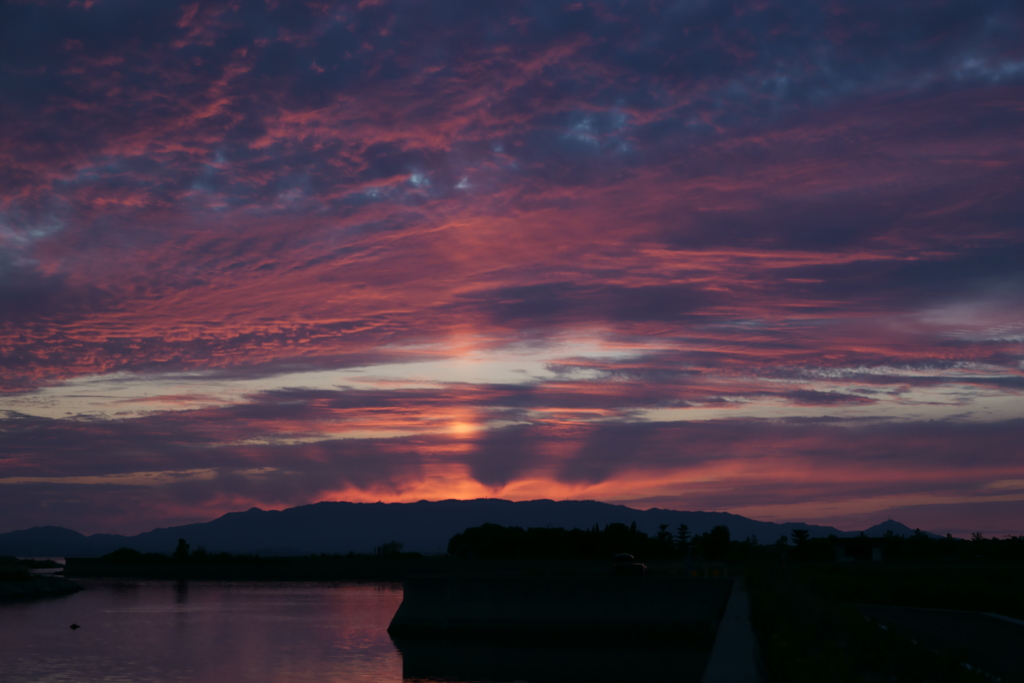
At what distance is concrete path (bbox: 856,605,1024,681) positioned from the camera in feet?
69.7

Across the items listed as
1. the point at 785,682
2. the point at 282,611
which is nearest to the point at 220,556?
the point at 282,611

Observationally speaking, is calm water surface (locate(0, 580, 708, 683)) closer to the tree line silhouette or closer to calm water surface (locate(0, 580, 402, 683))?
calm water surface (locate(0, 580, 402, 683))

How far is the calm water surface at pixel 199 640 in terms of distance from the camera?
34.2m

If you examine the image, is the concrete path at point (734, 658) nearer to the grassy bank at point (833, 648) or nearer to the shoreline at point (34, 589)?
the grassy bank at point (833, 648)

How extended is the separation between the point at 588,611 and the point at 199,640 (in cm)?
2233

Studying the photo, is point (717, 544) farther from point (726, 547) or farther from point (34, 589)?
point (34, 589)

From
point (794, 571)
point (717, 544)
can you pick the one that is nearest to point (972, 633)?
point (794, 571)

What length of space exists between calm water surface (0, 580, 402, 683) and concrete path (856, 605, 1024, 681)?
1851 cm

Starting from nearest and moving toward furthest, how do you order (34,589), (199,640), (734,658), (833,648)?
(833,648) < (734,658) < (199,640) < (34,589)

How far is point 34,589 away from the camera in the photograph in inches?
3194

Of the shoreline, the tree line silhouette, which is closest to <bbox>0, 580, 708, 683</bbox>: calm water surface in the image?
the shoreline

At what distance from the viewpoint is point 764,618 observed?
2027cm

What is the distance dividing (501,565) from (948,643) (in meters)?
67.9

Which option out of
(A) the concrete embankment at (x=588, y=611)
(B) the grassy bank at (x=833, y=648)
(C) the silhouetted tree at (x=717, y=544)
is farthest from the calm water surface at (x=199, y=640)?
(C) the silhouetted tree at (x=717, y=544)
